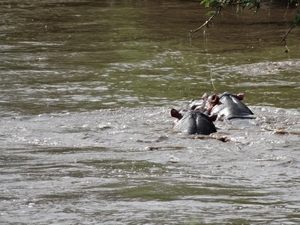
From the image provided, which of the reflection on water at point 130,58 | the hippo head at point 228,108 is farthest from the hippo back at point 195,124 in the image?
the reflection on water at point 130,58

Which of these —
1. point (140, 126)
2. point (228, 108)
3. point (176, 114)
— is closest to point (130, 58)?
point (228, 108)

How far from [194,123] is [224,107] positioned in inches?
39.9

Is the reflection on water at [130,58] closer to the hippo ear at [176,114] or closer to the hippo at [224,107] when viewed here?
the hippo at [224,107]

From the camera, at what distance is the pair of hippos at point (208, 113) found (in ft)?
30.1

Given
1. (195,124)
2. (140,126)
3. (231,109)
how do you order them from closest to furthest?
(195,124)
(140,126)
(231,109)

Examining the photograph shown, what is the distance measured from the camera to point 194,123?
9.22 meters

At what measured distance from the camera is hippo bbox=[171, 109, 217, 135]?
9102 millimetres

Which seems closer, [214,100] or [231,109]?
[231,109]

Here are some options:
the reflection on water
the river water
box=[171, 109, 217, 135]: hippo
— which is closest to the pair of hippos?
box=[171, 109, 217, 135]: hippo

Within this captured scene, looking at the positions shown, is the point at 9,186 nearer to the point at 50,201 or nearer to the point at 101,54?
the point at 50,201

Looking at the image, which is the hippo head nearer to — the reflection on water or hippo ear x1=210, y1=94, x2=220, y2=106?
hippo ear x1=210, y1=94, x2=220, y2=106

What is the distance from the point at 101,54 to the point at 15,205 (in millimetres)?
10710

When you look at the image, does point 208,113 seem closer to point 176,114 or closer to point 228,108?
point 228,108

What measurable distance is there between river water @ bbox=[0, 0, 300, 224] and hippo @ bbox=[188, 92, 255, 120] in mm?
231
